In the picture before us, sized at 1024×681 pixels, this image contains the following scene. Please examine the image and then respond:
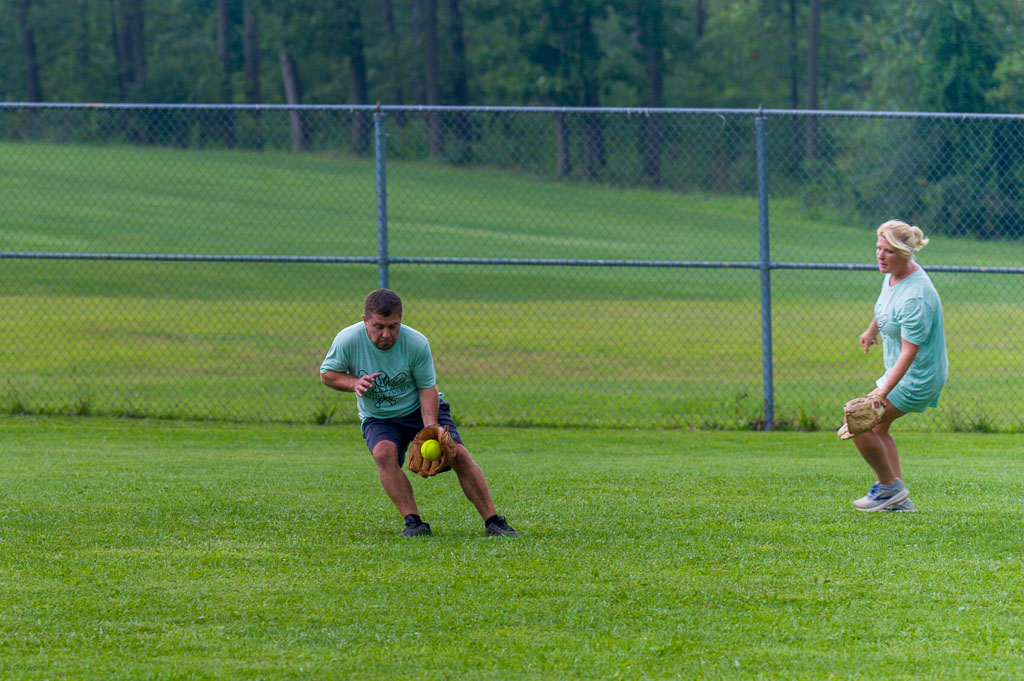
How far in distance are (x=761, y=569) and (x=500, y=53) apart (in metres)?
41.6

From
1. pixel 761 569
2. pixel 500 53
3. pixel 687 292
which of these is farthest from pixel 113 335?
pixel 500 53

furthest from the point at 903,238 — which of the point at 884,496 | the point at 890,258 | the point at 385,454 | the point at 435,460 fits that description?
the point at 385,454

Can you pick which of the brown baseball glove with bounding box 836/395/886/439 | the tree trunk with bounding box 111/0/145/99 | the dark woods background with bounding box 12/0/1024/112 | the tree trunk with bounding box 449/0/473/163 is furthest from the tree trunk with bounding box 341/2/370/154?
the brown baseball glove with bounding box 836/395/886/439

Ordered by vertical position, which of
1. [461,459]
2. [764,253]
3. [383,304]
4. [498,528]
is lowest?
[498,528]

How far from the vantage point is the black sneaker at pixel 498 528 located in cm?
618

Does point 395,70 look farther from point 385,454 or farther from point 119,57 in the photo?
point 385,454

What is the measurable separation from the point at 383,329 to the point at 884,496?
2.86m

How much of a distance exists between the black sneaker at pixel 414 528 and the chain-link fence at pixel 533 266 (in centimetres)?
426

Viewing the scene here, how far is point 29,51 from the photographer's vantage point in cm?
4856

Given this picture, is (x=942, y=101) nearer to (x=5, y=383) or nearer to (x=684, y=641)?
(x=5, y=383)

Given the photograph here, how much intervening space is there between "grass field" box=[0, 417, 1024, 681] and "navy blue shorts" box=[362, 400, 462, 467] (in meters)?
0.46

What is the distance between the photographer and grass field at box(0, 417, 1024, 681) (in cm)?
428

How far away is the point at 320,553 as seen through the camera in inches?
→ 229

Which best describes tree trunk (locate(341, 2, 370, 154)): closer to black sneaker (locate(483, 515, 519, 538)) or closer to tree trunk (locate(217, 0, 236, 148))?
tree trunk (locate(217, 0, 236, 148))
